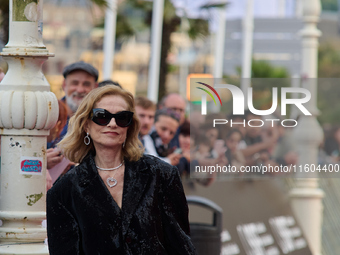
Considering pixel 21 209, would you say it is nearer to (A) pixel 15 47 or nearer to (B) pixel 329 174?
(A) pixel 15 47

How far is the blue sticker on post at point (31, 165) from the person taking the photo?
4.49m

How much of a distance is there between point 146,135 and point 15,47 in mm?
2868

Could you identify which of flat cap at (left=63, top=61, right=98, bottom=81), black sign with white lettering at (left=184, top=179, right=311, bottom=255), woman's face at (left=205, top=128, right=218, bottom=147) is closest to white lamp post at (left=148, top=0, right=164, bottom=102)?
woman's face at (left=205, top=128, right=218, bottom=147)

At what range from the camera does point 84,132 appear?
3.71 meters

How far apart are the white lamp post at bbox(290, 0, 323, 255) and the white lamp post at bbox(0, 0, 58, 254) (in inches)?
227

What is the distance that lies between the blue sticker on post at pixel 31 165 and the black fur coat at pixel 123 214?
1.02 meters

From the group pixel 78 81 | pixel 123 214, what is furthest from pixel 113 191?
pixel 78 81

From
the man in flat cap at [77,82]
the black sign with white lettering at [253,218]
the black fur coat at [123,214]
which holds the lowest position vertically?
the black sign with white lettering at [253,218]

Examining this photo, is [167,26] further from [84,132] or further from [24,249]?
[84,132]

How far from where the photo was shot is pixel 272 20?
367ft

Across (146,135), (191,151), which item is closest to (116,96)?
(146,135)

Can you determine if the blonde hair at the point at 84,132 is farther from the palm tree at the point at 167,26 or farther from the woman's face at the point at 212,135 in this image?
the palm tree at the point at 167,26

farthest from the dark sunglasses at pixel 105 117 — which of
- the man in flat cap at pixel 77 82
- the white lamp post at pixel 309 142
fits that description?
the white lamp post at pixel 309 142

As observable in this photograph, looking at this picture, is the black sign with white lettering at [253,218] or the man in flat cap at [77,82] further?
the black sign with white lettering at [253,218]
